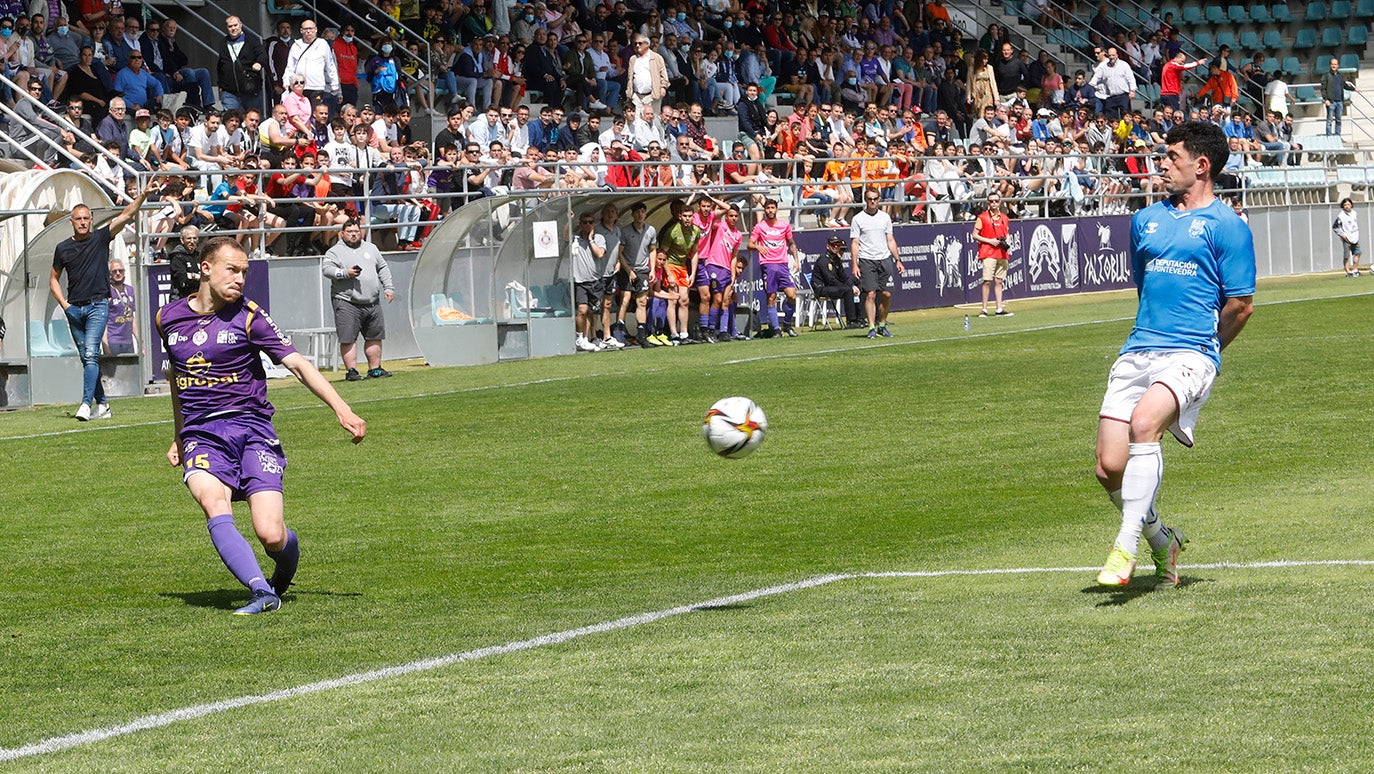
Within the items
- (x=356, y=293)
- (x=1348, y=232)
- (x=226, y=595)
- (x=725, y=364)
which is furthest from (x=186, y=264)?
(x=1348, y=232)

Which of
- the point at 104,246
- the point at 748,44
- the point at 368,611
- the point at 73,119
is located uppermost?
the point at 748,44

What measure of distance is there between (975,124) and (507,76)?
39.1 feet

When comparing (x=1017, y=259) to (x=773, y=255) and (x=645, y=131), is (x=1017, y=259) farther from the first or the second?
(x=773, y=255)

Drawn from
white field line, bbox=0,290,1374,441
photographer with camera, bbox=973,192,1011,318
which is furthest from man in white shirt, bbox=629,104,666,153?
white field line, bbox=0,290,1374,441

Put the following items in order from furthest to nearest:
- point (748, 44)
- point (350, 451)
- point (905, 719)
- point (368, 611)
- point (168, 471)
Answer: point (748, 44)
point (350, 451)
point (168, 471)
point (368, 611)
point (905, 719)

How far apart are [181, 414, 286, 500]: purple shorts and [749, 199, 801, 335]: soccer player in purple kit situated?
67.5 feet

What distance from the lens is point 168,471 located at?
15148 millimetres

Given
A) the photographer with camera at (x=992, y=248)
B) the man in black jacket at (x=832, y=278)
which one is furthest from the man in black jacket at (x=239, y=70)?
the photographer with camera at (x=992, y=248)

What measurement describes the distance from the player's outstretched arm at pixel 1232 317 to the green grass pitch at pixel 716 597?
1.14 meters

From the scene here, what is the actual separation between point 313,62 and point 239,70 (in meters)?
1.18

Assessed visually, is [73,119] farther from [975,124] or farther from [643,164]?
[975,124]

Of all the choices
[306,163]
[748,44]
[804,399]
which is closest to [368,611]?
[804,399]

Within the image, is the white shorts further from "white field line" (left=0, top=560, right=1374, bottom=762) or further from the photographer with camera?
the photographer with camera

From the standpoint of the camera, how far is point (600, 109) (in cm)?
3481
